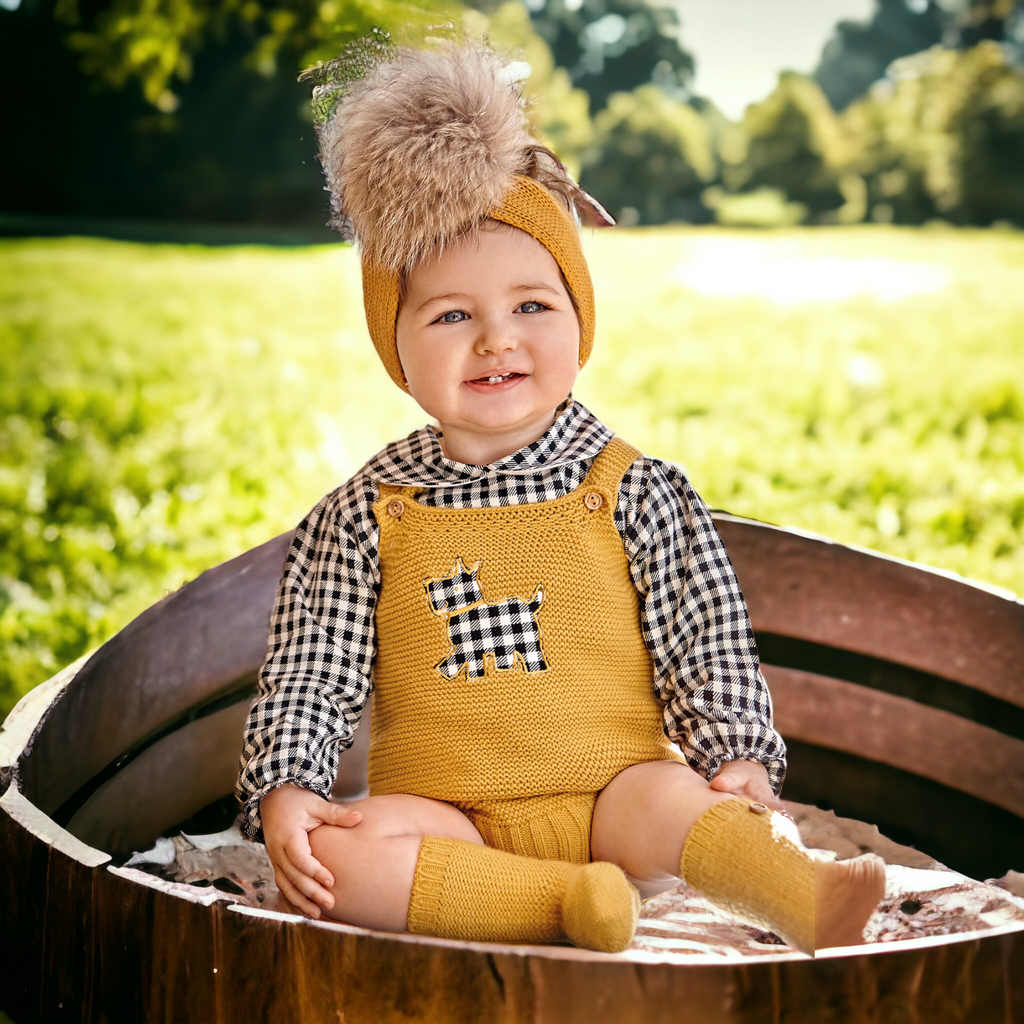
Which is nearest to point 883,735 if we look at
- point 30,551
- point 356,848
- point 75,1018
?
point 356,848

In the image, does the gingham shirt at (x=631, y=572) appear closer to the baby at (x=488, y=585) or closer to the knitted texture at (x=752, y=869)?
the baby at (x=488, y=585)

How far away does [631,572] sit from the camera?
1.40 metres

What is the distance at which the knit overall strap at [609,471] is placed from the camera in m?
1.38

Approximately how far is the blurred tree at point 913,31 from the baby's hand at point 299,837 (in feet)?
20.3

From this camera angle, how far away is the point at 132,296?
6270 mm

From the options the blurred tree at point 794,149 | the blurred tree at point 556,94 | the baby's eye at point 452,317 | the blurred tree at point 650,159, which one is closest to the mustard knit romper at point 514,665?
the baby's eye at point 452,317

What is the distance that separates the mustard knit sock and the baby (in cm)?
6

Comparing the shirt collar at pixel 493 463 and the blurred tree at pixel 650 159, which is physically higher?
the blurred tree at pixel 650 159

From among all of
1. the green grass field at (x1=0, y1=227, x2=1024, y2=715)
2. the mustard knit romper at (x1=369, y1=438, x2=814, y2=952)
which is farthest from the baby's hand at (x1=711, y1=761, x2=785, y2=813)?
the green grass field at (x1=0, y1=227, x2=1024, y2=715)

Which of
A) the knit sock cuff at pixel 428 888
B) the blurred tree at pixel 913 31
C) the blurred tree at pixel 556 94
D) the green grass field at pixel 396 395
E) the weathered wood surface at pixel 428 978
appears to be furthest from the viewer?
the blurred tree at pixel 913 31

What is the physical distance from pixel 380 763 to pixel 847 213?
21.2 feet

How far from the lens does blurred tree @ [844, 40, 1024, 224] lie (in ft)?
21.6

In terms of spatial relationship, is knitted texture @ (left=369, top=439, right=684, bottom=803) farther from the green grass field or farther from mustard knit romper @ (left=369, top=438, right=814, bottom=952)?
the green grass field

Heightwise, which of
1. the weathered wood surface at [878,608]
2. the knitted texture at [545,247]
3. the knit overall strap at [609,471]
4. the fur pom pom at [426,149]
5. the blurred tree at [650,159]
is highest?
the blurred tree at [650,159]
